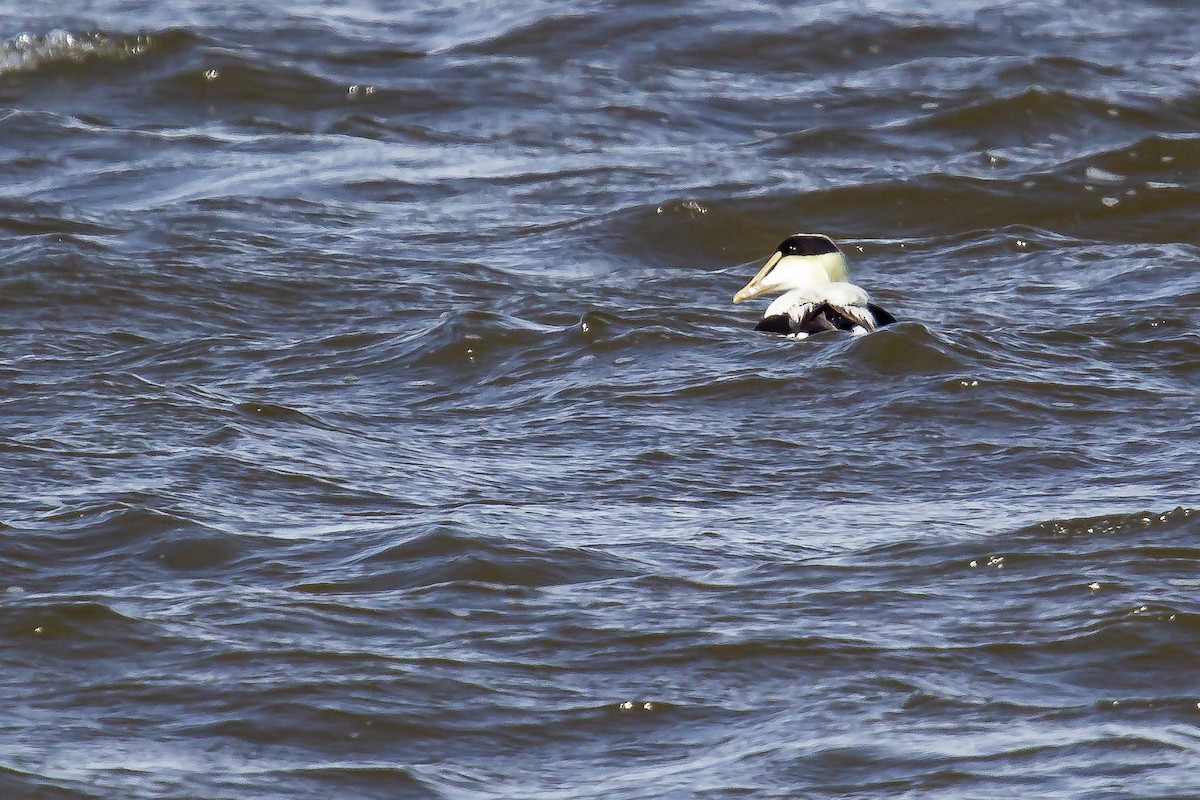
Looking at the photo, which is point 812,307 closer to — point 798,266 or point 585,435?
point 798,266

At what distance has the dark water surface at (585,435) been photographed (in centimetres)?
A: 420

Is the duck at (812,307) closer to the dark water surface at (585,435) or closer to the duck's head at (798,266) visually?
the duck's head at (798,266)

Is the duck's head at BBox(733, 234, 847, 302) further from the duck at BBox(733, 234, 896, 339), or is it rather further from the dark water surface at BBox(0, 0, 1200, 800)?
the dark water surface at BBox(0, 0, 1200, 800)

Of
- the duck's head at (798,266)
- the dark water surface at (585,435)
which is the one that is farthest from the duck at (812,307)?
the dark water surface at (585,435)

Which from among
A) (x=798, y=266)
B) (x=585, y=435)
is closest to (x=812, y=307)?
(x=798, y=266)

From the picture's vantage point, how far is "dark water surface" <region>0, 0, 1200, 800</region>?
4.20 meters

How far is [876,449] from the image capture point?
638 cm

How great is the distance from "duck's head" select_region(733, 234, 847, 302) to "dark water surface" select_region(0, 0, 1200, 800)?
0.14 metres

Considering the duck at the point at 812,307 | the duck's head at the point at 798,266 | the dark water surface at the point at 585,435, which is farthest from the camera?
the duck's head at the point at 798,266

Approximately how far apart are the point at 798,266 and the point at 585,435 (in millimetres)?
2679

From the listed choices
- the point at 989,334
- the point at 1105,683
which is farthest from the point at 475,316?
the point at 1105,683

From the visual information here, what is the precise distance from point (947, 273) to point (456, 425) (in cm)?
354

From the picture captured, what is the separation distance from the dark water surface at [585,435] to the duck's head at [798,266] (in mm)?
137

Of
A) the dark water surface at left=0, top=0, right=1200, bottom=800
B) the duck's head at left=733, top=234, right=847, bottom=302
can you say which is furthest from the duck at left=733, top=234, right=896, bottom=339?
the dark water surface at left=0, top=0, right=1200, bottom=800
